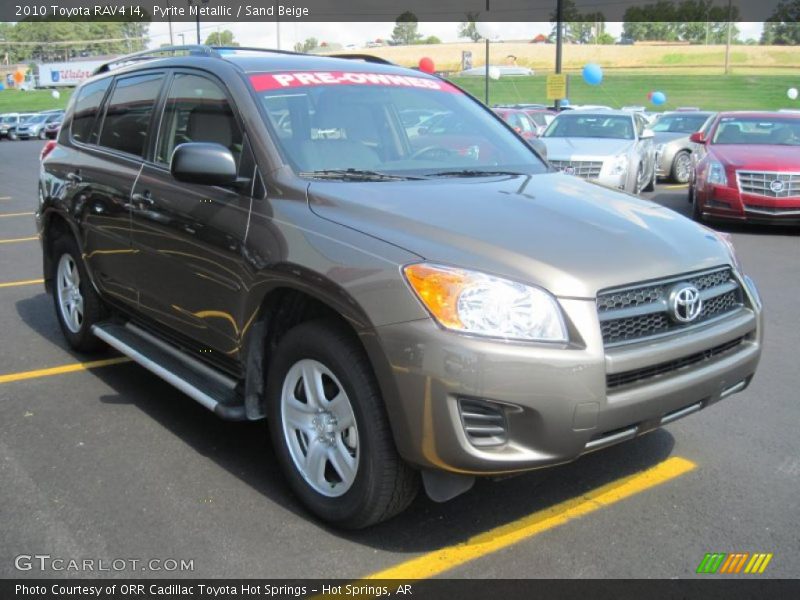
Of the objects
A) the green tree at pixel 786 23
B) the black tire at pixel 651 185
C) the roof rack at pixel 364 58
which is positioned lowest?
the black tire at pixel 651 185

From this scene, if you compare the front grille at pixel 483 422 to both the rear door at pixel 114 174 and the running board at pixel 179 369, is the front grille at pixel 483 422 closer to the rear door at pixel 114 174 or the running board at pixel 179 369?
the running board at pixel 179 369

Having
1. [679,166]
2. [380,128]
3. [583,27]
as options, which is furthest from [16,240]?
[583,27]

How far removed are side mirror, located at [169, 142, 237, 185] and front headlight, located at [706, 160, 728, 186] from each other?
339 inches

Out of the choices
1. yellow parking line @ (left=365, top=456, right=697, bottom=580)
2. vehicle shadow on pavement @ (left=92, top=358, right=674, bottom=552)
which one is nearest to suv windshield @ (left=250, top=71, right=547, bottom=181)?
vehicle shadow on pavement @ (left=92, top=358, right=674, bottom=552)

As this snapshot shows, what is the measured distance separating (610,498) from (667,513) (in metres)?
0.24

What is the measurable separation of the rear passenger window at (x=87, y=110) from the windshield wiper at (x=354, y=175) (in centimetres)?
225

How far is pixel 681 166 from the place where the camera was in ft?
57.0

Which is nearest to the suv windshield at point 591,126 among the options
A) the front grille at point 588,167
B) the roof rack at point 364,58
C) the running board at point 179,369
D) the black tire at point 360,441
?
the front grille at point 588,167

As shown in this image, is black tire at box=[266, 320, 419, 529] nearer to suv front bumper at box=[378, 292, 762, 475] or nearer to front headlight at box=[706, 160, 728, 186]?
suv front bumper at box=[378, 292, 762, 475]

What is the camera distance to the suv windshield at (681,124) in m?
18.2

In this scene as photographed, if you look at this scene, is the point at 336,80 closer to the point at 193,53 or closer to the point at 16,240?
the point at 193,53

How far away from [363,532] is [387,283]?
3.49ft

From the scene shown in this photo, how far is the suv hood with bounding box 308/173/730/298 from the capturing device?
A: 2869 millimetres
